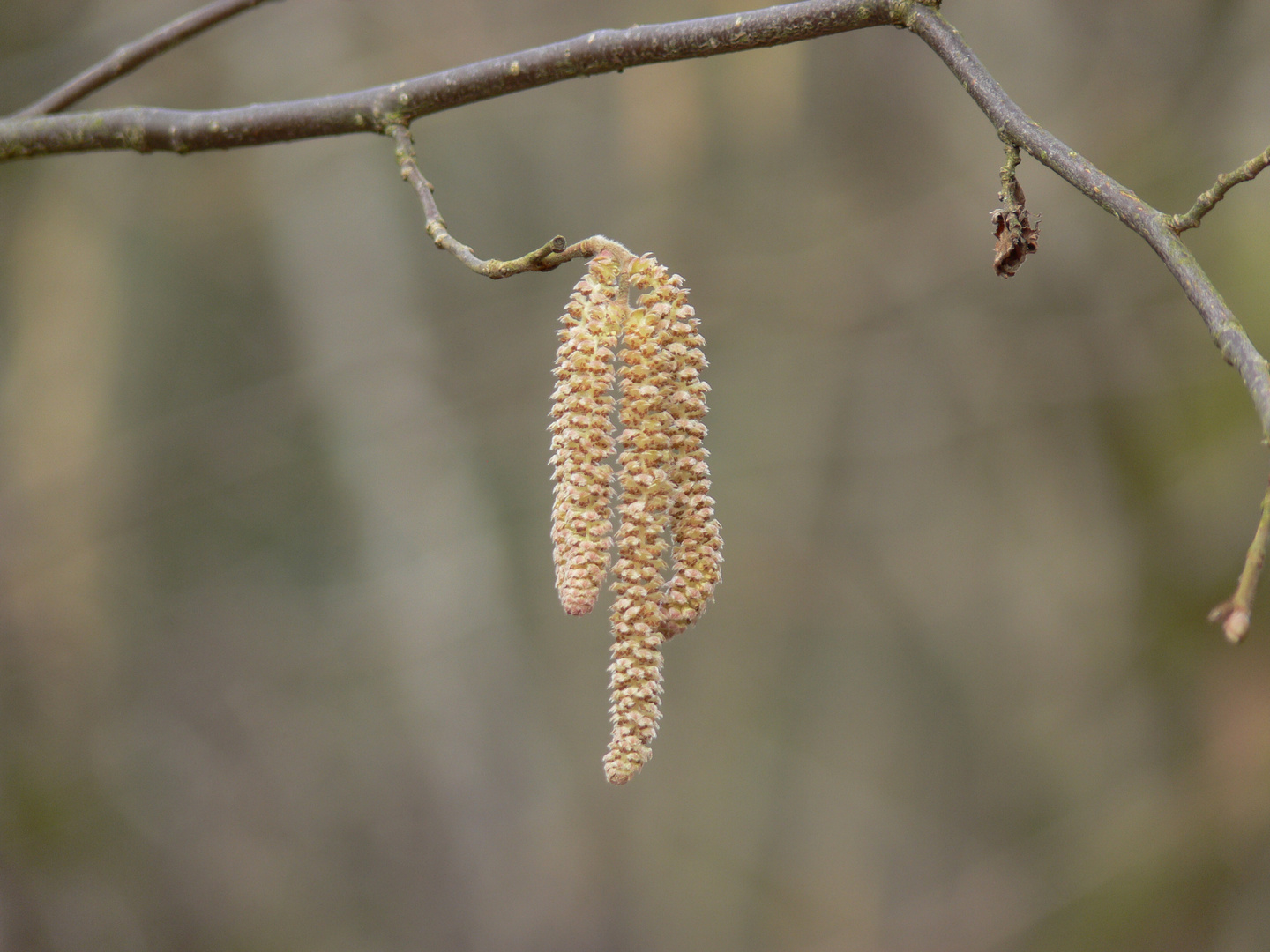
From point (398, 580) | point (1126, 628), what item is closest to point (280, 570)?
point (398, 580)

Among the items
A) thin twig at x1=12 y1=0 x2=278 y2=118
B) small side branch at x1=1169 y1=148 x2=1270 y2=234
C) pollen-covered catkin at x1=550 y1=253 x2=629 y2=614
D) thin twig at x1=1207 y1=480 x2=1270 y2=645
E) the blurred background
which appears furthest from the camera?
the blurred background

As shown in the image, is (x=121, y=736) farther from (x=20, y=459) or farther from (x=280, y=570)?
(x=20, y=459)

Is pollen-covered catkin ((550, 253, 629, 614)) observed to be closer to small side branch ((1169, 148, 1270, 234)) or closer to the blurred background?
small side branch ((1169, 148, 1270, 234))

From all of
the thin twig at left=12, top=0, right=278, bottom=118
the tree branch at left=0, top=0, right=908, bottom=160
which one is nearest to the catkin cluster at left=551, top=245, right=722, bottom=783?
the tree branch at left=0, top=0, right=908, bottom=160

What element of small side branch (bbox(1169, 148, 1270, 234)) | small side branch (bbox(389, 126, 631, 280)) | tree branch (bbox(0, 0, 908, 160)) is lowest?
small side branch (bbox(1169, 148, 1270, 234))

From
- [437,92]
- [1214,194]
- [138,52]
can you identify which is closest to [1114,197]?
Result: [1214,194]

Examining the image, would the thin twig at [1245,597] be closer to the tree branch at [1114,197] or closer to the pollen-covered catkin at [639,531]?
the tree branch at [1114,197]
